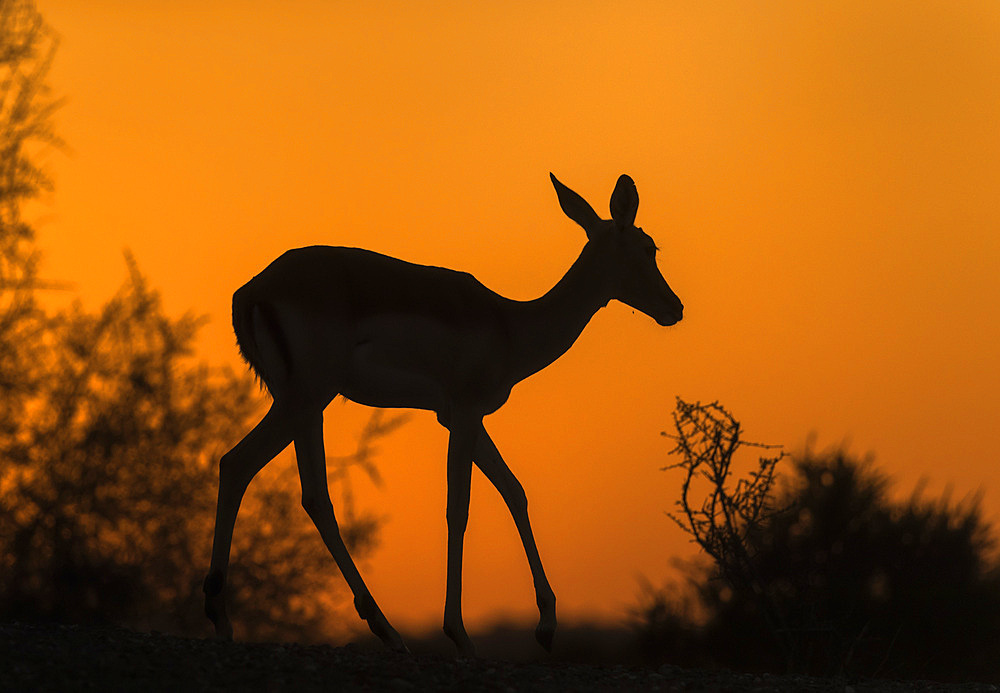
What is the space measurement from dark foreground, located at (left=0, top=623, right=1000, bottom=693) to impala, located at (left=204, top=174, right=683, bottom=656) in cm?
62

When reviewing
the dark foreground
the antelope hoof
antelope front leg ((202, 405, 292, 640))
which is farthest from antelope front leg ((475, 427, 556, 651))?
antelope front leg ((202, 405, 292, 640))

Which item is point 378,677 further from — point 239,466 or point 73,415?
point 73,415

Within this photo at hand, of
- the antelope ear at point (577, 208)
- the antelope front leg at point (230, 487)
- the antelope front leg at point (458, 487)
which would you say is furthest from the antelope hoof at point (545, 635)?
the antelope ear at point (577, 208)

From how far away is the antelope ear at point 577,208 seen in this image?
10.2 m

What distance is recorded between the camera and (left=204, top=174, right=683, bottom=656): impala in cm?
908

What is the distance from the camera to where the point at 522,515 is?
32.3ft

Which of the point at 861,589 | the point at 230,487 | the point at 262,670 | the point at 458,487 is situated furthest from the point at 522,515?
the point at 861,589

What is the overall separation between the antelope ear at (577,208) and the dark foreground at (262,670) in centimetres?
332

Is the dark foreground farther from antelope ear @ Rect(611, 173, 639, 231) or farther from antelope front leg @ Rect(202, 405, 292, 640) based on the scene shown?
antelope ear @ Rect(611, 173, 639, 231)

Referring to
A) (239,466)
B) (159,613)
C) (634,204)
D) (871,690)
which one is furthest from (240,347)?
(871,690)

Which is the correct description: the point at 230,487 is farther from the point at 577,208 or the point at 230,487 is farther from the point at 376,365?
the point at 577,208

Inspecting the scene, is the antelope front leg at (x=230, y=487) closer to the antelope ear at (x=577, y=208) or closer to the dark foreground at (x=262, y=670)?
the dark foreground at (x=262, y=670)

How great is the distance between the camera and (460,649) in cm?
890

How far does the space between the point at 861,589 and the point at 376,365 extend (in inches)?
273
